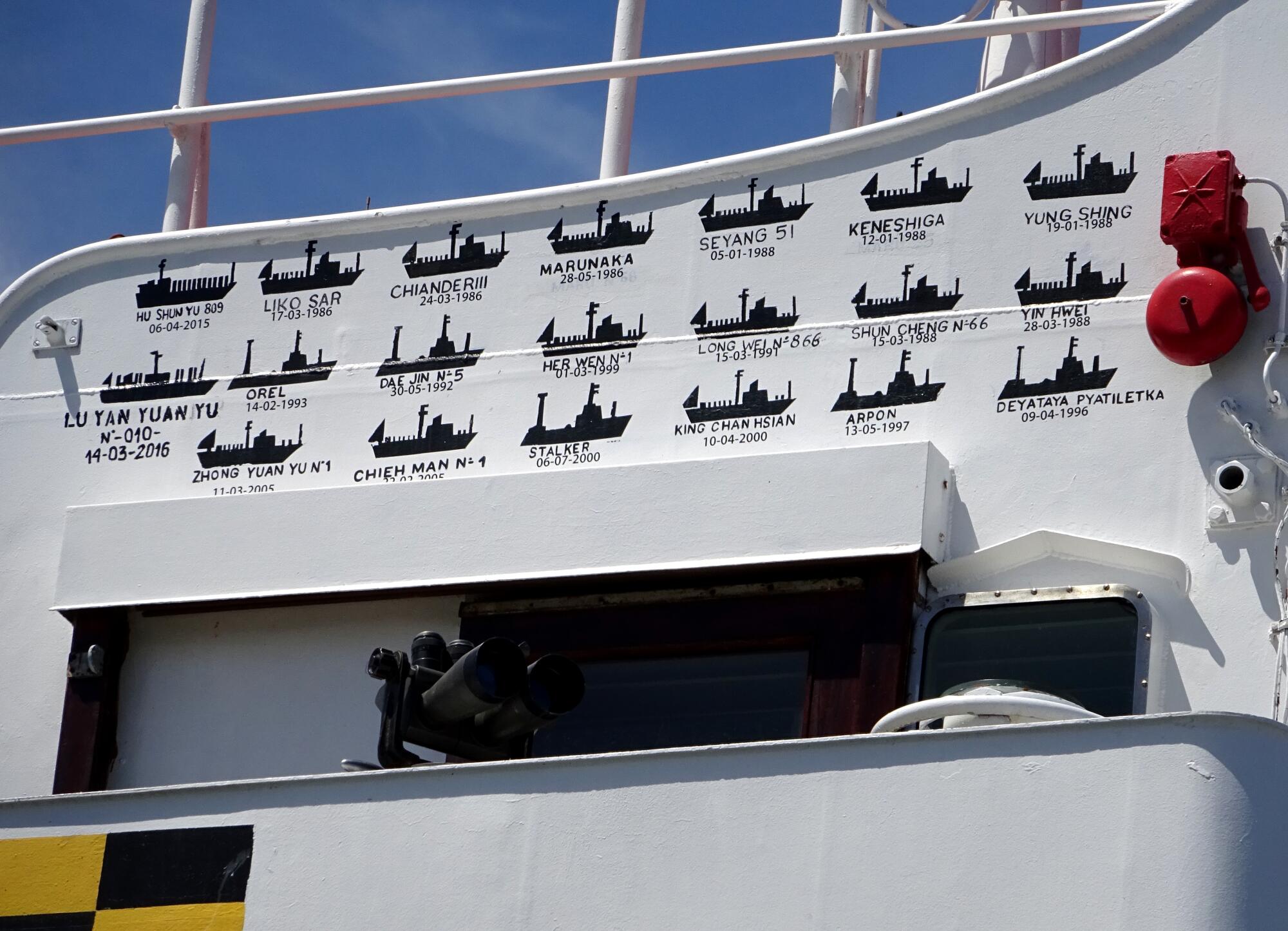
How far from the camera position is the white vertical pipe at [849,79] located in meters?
7.14

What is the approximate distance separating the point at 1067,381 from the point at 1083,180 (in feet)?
2.15

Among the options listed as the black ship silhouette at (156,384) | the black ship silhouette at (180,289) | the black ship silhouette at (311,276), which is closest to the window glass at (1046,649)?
the black ship silhouette at (311,276)

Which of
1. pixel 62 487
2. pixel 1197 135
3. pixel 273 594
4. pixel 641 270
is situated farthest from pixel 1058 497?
pixel 62 487

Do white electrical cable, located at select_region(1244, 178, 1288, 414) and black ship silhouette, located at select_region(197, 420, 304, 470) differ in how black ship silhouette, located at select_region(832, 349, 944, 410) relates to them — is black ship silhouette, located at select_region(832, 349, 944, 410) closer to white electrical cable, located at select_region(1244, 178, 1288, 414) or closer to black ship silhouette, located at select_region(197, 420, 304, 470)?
white electrical cable, located at select_region(1244, 178, 1288, 414)

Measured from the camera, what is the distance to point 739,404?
6.38 metres

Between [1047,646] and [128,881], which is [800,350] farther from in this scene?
[128,881]

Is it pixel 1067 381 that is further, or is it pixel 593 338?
pixel 593 338

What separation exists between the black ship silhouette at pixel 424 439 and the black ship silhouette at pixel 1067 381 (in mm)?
1754

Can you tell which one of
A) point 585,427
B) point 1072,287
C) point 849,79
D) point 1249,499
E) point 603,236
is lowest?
point 1249,499

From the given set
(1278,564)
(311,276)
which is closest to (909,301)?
(1278,564)

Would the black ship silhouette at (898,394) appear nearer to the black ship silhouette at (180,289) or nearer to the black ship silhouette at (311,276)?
the black ship silhouette at (311,276)

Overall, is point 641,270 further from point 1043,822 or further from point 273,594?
point 1043,822

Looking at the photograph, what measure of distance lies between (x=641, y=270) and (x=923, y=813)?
8.57 feet

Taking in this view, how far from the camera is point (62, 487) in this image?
7168 millimetres
